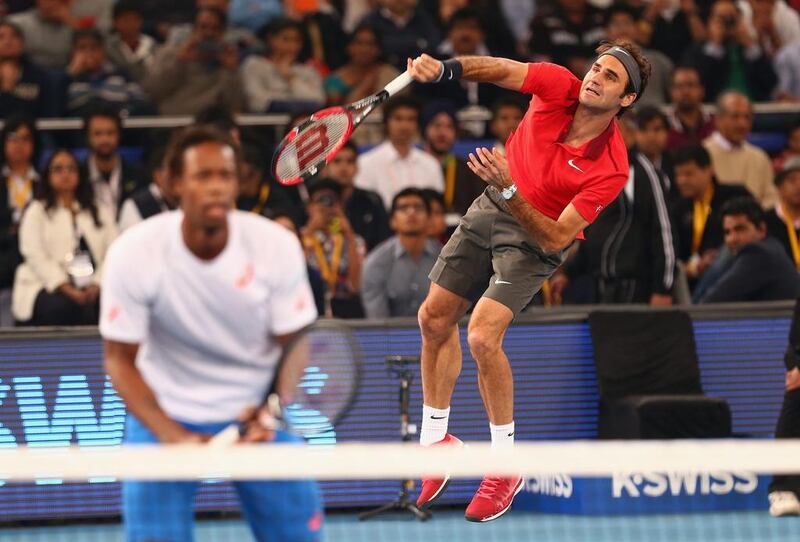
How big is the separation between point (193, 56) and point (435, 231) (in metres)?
4.08

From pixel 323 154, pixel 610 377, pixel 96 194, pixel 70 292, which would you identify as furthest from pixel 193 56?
pixel 323 154

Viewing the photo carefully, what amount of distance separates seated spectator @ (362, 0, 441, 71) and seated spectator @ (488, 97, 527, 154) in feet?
6.53

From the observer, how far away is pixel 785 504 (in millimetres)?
12344

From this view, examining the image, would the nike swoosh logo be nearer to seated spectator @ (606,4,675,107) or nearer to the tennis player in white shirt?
the tennis player in white shirt

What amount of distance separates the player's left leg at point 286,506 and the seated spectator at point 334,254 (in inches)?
282

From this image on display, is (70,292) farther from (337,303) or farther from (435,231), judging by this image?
(435,231)

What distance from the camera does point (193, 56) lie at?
653 inches

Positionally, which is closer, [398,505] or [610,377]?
[398,505]

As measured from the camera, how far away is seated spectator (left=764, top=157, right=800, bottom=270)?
1485 centimetres

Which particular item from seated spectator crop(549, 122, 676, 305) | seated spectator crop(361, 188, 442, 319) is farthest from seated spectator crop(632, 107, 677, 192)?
seated spectator crop(361, 188, 442, 319)

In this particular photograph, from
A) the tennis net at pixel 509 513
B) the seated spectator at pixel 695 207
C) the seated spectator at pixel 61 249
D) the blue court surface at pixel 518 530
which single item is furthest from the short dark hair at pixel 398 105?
the blue court surface at pixel 518 530

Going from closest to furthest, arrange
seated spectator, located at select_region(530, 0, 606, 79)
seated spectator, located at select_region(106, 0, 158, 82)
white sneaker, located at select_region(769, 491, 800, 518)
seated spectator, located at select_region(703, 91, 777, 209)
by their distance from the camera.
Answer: white sneaker, located at select_region(769, 491, 800, 518), seated spectator, located at select_region(703, 91, 777, 209), seated spectator, located at select_region(106, 0, 158, 82), seated spectator, located at select_region(530, 0, 606, 79)

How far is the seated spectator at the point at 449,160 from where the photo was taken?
15.4 metres

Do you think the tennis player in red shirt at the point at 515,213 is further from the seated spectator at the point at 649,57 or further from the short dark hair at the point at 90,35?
the seated spectator at the point at 649,57
